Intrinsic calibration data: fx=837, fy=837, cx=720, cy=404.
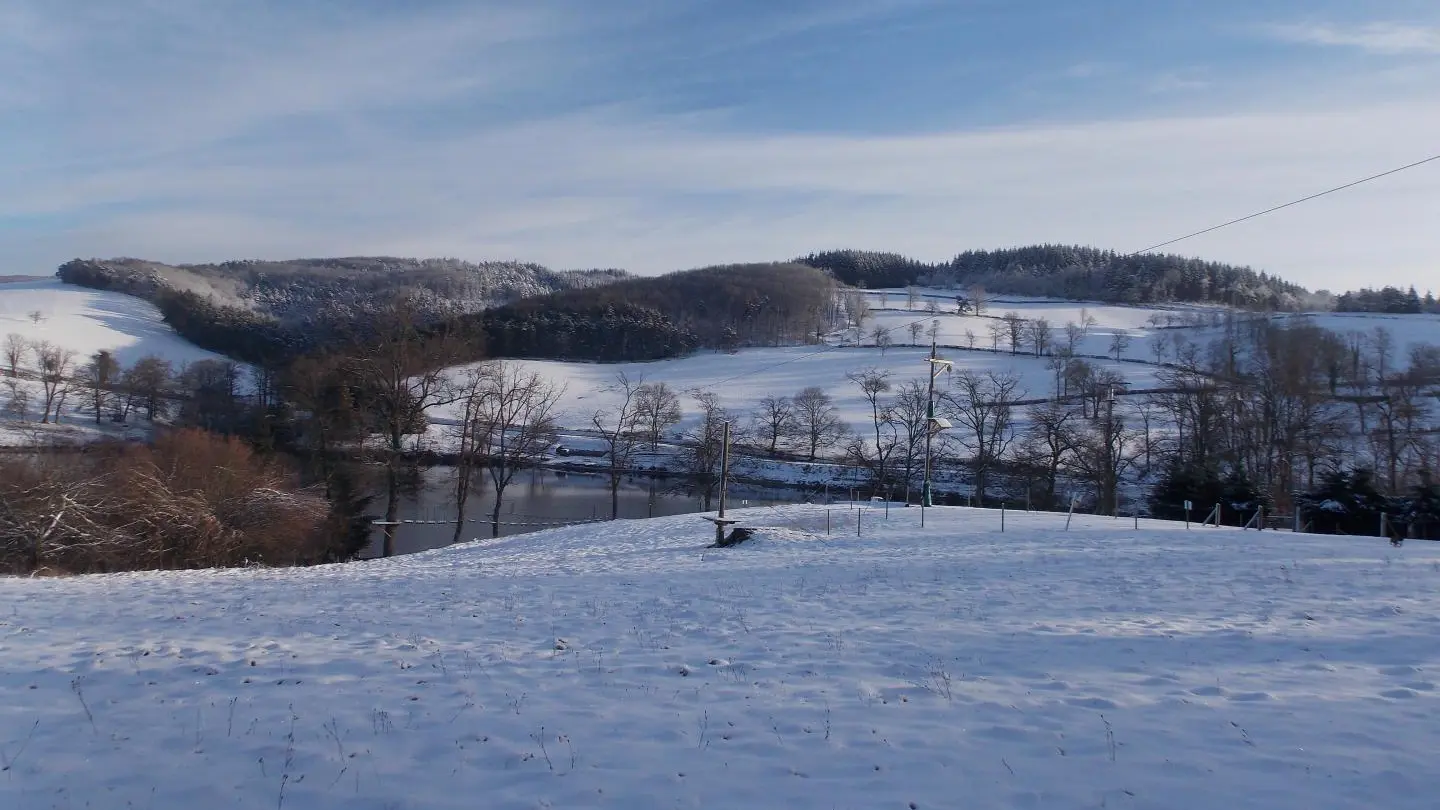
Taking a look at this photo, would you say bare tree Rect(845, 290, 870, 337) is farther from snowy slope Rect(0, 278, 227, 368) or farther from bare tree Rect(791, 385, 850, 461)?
snowy slope Rect(0, 278, 227, 368)

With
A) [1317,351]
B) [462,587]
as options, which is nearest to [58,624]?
[462,587]

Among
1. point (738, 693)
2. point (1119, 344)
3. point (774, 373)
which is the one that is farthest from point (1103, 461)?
point (1119, 344)

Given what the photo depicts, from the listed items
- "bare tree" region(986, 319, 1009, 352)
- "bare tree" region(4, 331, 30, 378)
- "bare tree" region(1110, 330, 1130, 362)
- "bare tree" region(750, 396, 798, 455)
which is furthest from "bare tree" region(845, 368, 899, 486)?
"bare tree" region(4, 331, 30, 378)

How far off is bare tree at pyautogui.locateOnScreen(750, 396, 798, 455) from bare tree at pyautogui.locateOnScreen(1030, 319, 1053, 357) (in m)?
40.3

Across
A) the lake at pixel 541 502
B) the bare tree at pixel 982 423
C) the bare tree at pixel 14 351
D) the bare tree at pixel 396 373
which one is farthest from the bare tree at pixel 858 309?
the bare tree at pixel 14 351

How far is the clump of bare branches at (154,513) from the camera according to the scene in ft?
72.5

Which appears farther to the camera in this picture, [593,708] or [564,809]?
[593,708]

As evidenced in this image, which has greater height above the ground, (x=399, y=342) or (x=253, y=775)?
(x=399, y=342)

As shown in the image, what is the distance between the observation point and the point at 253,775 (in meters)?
5.69

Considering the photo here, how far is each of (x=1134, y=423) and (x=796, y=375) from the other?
33.1 meters

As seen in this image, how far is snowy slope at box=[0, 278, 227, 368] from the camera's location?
8138 centimetres

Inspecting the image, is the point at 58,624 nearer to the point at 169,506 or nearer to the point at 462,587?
the point at 462,587

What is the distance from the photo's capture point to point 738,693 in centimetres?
751

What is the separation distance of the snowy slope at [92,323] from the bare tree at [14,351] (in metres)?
3.63
